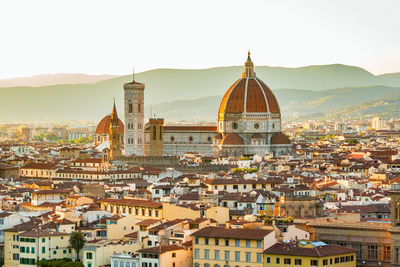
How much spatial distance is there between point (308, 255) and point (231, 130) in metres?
99.5

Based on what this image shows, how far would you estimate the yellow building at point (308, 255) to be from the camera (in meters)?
44.4

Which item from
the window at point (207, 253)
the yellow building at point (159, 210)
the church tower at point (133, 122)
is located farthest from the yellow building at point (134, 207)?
the church tower at point (133, 122)

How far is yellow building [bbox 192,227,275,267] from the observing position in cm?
4694

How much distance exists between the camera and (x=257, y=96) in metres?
144

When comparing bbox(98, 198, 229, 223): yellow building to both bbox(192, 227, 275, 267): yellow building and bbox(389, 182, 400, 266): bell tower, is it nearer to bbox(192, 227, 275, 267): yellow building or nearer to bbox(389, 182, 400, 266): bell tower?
bbox(192, 227, 275, 267): yellow building

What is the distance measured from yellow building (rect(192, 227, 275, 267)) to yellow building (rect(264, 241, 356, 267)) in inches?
22.1

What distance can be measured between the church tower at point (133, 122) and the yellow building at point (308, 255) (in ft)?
318

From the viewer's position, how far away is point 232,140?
456ft

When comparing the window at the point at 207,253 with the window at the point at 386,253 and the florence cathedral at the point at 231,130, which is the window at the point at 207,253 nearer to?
the window at the point at 386,253

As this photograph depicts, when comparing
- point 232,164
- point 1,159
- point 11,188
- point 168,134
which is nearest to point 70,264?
point 11,188

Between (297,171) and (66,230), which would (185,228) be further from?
(297,171)

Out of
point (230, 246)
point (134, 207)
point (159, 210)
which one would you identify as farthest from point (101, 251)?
point (134, 207)

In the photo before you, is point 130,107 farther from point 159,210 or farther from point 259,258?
point 259,258

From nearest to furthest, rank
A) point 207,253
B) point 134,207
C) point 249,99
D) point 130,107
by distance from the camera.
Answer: point 207,253 < point 134,207 < point 249,99 < point 130,107
